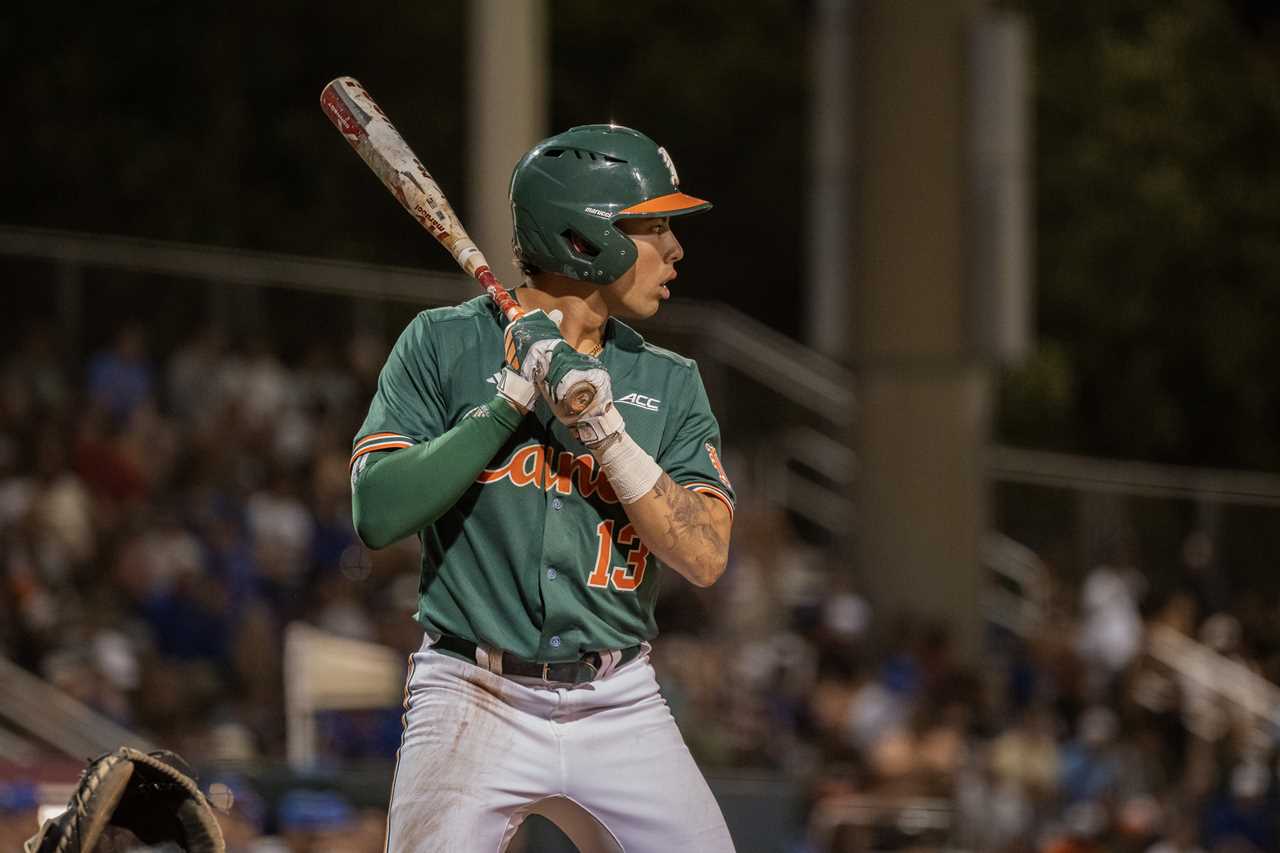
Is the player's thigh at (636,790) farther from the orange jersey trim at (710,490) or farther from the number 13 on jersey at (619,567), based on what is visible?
the orange jersey trim at (710,490)

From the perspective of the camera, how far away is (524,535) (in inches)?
155

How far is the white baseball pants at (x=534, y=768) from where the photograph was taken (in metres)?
3.82

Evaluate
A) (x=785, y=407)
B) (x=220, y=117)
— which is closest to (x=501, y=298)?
(x=785, y=407)

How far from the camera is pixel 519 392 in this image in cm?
380

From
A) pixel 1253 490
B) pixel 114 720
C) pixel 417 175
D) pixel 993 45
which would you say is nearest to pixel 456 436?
pixel 417 175

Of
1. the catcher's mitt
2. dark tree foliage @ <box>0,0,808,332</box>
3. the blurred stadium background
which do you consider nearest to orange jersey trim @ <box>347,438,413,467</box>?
the catcher's mitt

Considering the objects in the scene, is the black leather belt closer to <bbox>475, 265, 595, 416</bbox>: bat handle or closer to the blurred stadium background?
<bbox>475, 265, 595, 416</bbox>: bat handle

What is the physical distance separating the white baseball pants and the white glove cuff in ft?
1.36

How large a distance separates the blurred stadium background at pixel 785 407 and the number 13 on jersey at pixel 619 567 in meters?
3.07

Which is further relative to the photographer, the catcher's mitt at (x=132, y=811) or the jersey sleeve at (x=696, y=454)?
the jersey sleeve at (x=696, y=454)

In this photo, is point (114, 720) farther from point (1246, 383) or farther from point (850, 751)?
point (1246, 383)

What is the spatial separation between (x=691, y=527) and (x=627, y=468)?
0.65 ft

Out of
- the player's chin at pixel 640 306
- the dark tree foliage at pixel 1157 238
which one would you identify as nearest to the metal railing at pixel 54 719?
the player's chin at pixel 640 306

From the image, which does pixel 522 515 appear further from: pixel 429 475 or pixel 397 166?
pixel 397 166
